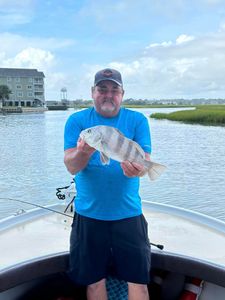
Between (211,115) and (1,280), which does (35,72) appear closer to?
(211,115)

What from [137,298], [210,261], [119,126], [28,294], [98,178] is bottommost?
[28,294]

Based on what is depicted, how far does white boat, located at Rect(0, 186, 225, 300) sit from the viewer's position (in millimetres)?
2930

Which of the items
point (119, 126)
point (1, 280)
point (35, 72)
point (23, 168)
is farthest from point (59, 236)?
point (35, 72)

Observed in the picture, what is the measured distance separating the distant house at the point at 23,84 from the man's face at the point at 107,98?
11524 cm

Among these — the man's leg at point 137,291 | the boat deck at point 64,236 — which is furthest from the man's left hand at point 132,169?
the boat deck at point 64,236

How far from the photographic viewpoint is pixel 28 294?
3.42 metres

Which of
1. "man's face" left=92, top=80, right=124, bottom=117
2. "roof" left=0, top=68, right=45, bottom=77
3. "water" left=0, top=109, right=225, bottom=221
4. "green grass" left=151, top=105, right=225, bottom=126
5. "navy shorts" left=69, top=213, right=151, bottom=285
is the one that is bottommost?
"water" left=0, top=109, right=225, bottom=221

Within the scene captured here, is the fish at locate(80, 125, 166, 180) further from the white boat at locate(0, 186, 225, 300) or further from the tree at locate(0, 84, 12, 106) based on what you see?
the tree at locate(0, 84, 12, 106)

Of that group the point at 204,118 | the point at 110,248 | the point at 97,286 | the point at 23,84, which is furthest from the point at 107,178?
the point at 23,84

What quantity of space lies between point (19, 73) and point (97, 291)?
120 metres

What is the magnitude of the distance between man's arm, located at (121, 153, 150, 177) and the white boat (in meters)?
0.88

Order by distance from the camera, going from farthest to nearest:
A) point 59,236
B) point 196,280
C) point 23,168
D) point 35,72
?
point 35,72 → point 23,168 → point 59,236 → point 196,280

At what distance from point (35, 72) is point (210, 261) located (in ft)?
399

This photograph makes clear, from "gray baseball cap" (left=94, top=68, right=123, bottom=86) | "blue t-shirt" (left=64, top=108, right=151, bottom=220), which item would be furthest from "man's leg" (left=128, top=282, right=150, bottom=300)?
"gray baseball cap" (left=94, top=68, right=123, bottom=86)
